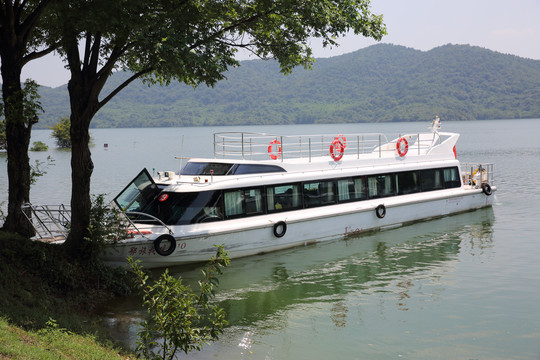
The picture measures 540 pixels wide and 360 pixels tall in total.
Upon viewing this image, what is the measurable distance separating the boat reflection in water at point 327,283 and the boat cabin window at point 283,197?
1.40 metres

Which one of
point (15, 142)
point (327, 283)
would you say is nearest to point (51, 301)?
point (15, 142)

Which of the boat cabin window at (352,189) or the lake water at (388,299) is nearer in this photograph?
the lake water at (388,299)

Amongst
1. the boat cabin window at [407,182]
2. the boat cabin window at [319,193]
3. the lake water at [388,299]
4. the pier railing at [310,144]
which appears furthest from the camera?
the boat cabin window at [407,182]

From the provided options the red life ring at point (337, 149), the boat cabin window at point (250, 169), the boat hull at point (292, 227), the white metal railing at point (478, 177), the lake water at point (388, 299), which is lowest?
the lake water at point (388, 299)

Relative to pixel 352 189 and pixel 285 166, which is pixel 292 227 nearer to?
pixel 285 166

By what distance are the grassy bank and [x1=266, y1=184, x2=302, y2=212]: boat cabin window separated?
5.50 m

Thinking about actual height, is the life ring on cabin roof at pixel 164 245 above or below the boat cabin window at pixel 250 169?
below

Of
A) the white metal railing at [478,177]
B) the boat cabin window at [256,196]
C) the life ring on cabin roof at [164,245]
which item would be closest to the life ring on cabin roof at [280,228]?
the boat cabin window at [256,196]

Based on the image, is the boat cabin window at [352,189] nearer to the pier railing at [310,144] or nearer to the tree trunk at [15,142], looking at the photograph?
the pier railing at [310,144]

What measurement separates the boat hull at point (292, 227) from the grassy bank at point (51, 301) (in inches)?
50.9

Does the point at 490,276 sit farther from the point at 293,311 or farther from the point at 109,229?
the point at 109,229

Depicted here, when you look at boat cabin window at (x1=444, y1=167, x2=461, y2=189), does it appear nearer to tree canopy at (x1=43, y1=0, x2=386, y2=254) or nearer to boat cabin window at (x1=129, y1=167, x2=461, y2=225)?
boat cabin window at (x1=129, y1=167, x2=461, y2=225)

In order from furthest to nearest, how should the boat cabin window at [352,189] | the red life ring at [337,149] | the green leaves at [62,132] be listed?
the green leaves at [62,132] < the red life ring at [337,149] < the boat cabin window at [352,189]

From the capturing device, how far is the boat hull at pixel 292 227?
567 inches
